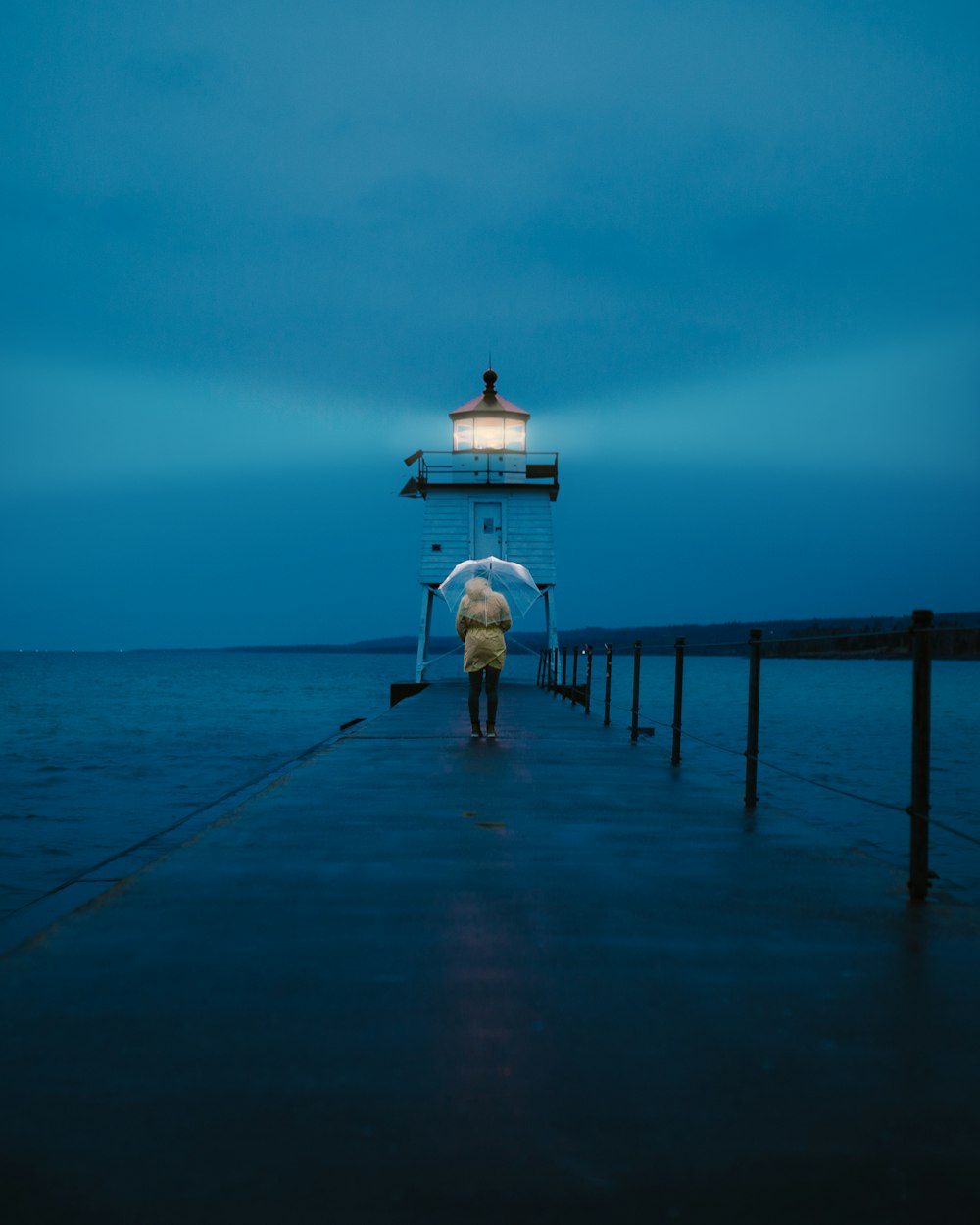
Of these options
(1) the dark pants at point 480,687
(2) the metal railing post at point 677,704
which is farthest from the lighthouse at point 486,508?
(2) the metal railing post at point 677,704

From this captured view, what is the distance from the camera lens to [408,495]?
3259cm

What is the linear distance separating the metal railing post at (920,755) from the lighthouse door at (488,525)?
83.0ft

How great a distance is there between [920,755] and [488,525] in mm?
25527

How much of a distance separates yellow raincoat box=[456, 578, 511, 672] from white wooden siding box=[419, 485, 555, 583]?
1748cm

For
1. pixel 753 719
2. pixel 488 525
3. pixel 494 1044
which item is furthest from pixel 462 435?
pixel 494 1044

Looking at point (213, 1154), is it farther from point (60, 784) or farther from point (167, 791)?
point (60, 784)

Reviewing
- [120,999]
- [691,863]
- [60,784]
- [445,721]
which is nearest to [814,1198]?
[120,999]

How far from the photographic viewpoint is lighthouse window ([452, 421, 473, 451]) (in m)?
30.4

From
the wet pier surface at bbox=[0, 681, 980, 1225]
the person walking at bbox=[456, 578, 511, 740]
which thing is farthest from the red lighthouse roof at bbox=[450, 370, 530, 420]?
the wet pier surface at bbox=[0, 681, 980, 1225]

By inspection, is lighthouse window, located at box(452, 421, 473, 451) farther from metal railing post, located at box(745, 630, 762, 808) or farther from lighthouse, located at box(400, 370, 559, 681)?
metal railing post, located at box(745, 630, 762, 808)

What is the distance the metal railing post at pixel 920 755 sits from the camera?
4.70 metres

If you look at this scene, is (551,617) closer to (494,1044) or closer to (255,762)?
(255,762)

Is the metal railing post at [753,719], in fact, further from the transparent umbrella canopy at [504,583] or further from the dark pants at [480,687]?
the transparent umbrella canopy at [504,583]

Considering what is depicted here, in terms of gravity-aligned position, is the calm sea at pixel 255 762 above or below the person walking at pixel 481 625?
below
